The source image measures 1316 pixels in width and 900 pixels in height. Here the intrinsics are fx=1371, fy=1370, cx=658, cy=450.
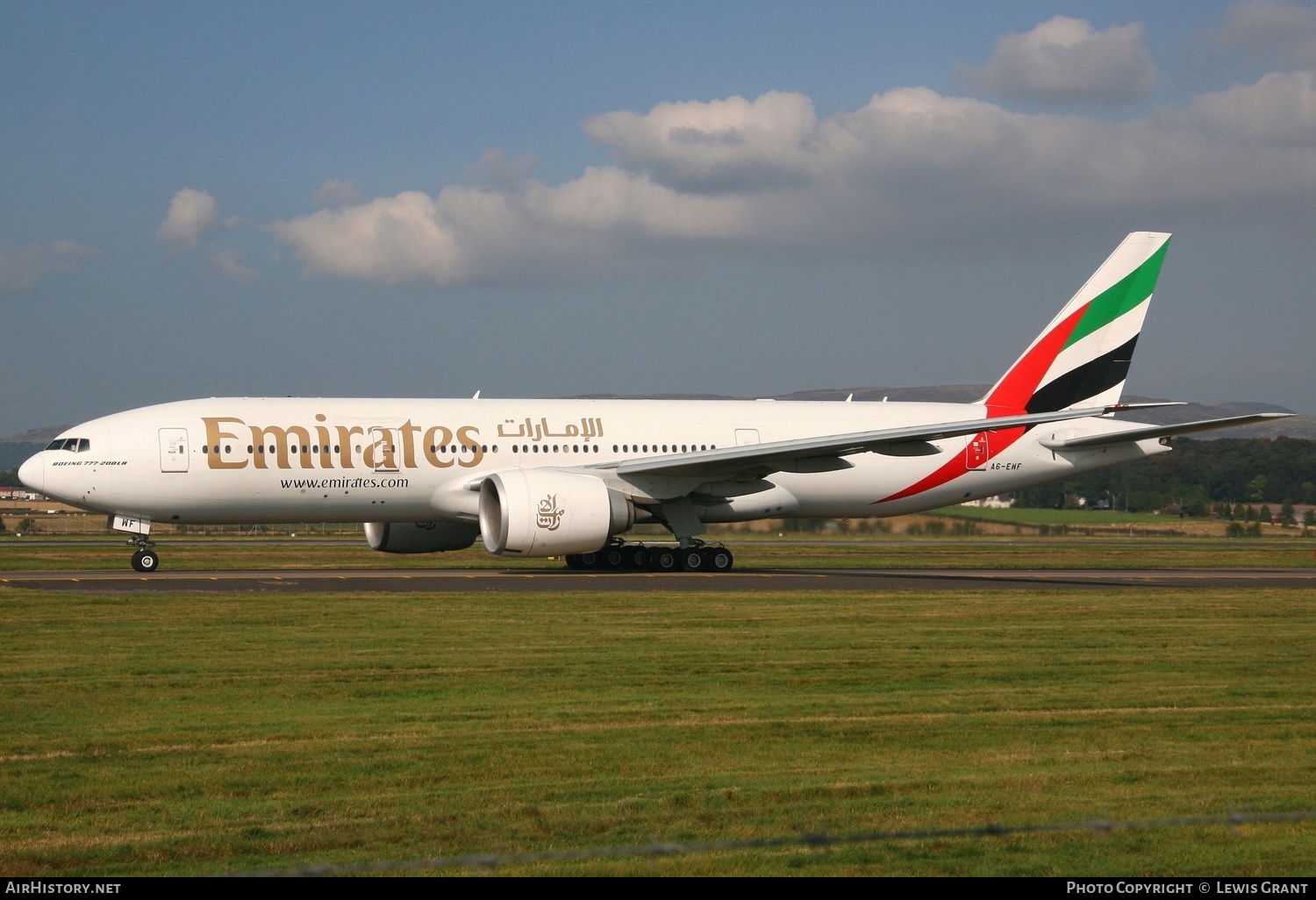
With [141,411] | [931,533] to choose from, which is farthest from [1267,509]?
[141,411]

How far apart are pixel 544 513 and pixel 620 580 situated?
6.67 feet

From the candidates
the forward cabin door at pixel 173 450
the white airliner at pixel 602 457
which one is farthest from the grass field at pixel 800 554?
the forward cabin door at pixel 173 450

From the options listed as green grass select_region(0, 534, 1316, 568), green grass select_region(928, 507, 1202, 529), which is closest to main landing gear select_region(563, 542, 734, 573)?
green grass select_region(0, 534, 1316, 568)

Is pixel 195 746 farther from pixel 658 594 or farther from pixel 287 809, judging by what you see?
pixel 658 594

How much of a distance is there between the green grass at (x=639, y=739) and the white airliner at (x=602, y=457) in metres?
10.1

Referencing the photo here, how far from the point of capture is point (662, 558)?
3055 cm

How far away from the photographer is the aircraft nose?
28562mm

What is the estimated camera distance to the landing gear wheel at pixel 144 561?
28.8 m

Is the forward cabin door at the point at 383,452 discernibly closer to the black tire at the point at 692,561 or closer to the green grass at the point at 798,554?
the green grass at the point at 798,554

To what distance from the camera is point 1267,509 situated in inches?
3071

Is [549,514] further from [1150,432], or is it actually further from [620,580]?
[1150,432]

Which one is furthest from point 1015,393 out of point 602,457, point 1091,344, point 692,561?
point 602,457

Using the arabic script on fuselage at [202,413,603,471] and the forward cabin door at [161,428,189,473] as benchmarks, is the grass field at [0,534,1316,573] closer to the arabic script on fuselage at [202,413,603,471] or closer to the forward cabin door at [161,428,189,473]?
the forward cabin door at [161,428,189,473]

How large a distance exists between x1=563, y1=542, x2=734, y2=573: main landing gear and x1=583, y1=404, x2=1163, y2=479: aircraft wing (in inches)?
67.0
